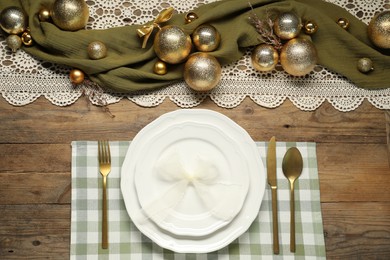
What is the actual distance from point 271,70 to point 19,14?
0.53 meters

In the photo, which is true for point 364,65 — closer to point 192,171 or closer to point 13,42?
point 192,171

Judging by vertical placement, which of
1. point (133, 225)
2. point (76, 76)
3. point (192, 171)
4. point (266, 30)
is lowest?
point (133, 225)

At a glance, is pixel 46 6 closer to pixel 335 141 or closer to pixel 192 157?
pixel 192 157

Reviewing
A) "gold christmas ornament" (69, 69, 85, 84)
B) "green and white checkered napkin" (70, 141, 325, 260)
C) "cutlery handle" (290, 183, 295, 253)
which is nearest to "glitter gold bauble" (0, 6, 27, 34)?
"gold christmas ornament" (69, 69, 85, 84)

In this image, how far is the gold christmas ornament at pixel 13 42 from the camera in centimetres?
94

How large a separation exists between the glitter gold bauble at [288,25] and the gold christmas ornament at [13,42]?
523 millimetres

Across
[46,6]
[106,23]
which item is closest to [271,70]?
[106,23]

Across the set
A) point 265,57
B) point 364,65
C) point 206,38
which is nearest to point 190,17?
point 206,38

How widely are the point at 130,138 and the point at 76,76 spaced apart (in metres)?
0.16

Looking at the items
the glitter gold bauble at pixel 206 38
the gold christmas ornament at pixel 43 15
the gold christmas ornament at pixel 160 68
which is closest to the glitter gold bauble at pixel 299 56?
the glitter gold bauble at pixel 206 38

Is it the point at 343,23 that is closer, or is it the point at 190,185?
the point at 190,185

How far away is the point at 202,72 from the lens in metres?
0.92

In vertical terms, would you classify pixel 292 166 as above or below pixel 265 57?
below

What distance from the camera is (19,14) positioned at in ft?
3.11
